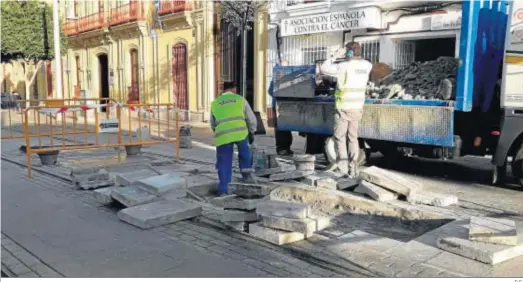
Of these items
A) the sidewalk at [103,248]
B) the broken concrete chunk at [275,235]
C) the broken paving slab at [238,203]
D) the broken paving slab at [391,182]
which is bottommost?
the sidewalk at [103,248]

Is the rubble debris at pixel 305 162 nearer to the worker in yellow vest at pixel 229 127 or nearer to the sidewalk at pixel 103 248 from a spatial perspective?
the worker in yellow vest at pixel 229 127

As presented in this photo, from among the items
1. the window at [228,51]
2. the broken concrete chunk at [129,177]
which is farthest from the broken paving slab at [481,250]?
the window at [228,51]

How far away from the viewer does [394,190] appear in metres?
6.29

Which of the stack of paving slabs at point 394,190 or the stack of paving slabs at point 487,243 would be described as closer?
the stack of paving slabs at point 487,243

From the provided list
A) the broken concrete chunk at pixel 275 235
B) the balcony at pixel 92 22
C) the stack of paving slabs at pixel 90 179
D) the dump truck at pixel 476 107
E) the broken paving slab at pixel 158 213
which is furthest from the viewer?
the balcony at pixel 92 22

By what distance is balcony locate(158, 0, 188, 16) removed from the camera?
20.3 metres

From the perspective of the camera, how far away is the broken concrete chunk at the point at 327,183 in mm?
6918

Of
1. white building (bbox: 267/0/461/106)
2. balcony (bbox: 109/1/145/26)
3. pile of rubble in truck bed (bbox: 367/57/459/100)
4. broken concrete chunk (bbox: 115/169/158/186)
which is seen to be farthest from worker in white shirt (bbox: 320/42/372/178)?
balcony (bbox: 109/1/145/26)

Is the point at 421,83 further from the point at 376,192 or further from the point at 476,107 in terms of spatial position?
the point at 376,192

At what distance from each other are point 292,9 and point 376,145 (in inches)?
292

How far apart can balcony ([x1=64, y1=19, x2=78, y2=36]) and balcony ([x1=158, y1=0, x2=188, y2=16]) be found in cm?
1106

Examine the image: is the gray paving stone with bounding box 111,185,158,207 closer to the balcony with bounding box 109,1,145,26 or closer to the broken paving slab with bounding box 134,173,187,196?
the broken paving slab with bounding box 134,173,187,196

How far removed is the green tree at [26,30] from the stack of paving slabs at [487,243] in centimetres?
2401

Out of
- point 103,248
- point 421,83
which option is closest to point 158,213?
point 103,248
